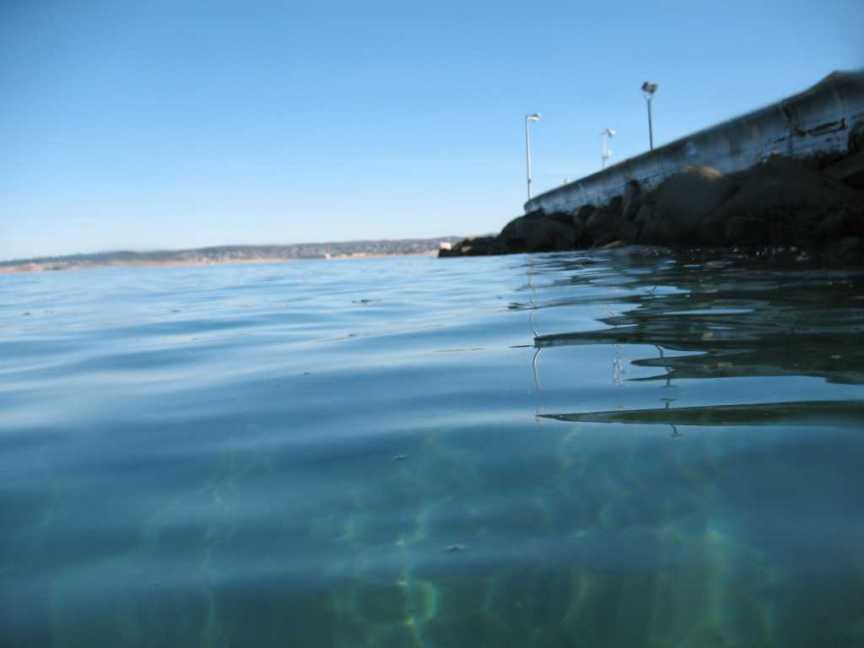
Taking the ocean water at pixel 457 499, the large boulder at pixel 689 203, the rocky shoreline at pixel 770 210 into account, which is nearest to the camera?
the ocean water at pixel 457 499

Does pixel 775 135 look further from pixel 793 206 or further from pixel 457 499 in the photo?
pixel 457 499

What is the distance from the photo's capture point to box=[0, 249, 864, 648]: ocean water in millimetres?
1255

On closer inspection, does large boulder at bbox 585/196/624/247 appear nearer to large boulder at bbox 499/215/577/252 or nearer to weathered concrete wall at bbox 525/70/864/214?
large boulder at bbox 499/215/577/252

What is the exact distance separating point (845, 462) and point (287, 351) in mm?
3123

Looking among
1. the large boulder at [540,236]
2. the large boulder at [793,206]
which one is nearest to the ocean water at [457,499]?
the large boulder at [793,206]

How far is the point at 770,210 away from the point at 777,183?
40cm

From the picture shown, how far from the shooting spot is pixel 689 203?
11070 millimetres

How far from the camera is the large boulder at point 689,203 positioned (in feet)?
34.9

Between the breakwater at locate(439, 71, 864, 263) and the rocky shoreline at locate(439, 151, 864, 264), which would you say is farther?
the breakwater at locate(439, 71, 864, 263)

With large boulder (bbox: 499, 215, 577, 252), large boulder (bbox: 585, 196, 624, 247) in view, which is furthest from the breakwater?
large boulder (bbox: 499, 215, 577, 252)

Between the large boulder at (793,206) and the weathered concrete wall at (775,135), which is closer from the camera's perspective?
the large boulder at (793,206)

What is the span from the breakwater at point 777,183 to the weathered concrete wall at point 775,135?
2 cm

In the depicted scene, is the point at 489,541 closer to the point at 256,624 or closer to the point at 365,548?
the point at 365,548

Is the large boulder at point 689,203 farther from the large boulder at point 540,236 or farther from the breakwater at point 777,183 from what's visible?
the large boulder at point 540,236
